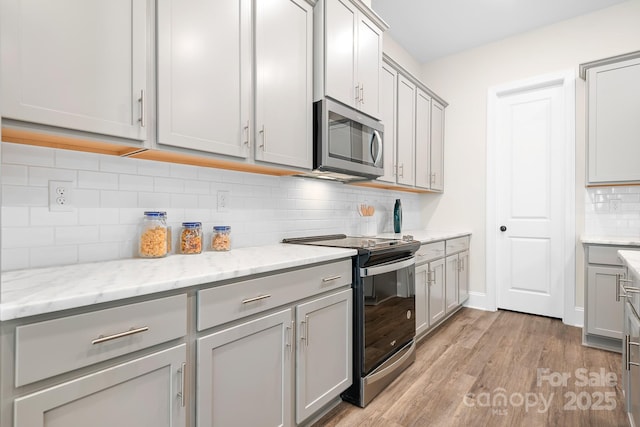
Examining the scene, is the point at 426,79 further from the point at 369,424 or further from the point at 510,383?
the point at 369,424

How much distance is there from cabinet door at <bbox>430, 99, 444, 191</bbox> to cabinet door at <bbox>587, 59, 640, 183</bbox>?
4.61 ft

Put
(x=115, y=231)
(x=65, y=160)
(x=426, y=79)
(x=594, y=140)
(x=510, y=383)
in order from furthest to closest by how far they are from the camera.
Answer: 1. (x=426, y=79)
2. (x=594, y=140)
3. (x=510, y=383)
4. (x=115, y=231)
5. (x=65, y=160)

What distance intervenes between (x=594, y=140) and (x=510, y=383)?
227cm

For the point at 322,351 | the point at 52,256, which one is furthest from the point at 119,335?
the point at 322,351

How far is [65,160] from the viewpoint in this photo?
1.37 metres

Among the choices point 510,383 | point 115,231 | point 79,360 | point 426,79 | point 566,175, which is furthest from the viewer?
point 426,79

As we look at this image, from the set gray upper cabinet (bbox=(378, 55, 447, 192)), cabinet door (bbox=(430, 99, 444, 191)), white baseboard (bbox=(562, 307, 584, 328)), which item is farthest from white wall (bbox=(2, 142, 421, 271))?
white baseboard (bbox=(562, 307, 584, 328))

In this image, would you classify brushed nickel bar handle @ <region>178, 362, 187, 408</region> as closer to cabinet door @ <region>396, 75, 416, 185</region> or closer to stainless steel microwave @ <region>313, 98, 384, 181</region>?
stainless steel microwave @ <region>313, 98, 384, 181</region>

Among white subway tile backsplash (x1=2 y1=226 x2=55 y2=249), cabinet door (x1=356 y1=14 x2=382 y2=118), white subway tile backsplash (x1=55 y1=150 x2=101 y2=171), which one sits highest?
cabinet door (x1=356 y1=14 x2=382 y2=118)

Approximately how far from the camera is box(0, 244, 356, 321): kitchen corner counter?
0.85 metres

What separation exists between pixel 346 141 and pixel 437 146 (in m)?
2.14

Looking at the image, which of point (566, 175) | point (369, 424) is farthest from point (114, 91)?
point (566, 175)

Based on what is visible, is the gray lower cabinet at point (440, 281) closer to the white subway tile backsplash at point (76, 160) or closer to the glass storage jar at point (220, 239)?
the glass storage jar at point (220, 239)

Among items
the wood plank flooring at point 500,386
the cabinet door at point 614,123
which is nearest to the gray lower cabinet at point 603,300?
the wood plank flooring at point 500,386
